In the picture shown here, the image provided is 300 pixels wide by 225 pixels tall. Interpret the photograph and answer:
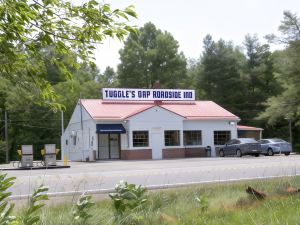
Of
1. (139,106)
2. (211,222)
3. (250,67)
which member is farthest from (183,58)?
(211,222)

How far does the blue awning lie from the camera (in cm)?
3938

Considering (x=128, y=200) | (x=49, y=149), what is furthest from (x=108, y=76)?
(x=128, y=200)

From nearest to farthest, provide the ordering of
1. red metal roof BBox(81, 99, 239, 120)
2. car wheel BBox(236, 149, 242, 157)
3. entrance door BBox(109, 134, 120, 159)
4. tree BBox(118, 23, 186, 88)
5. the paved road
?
the paved road < car wheel BBox(236, 149, 242, 157) < red metal roof BBox(81, 99, 239, 120) < entrance door BBox(109, 134, 120, 159) < tree BBox(118, 23, 186, 88)

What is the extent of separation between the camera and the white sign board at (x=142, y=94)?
44.6 meters

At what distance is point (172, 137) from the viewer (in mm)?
42250

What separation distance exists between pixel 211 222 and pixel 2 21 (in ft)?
11.1

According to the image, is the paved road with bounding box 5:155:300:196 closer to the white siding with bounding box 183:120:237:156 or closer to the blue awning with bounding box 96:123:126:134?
the blue awning with bounding box 96:123:126:134

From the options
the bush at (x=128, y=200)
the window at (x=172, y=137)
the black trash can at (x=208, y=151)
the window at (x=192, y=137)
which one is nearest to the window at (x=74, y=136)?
the window at (x=172, y=137)

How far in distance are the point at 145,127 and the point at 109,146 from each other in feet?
11.9

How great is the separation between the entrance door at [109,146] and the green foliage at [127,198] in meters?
35.1

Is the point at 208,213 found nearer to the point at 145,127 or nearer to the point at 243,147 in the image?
the point at 243,147

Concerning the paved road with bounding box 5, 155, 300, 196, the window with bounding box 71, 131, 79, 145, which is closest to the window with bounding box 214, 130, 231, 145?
the window with bounding box 71, 131, 79, 145

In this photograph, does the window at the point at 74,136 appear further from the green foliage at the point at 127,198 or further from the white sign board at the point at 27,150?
the green foliage at the point at 127,198

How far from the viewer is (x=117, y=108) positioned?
142ft
